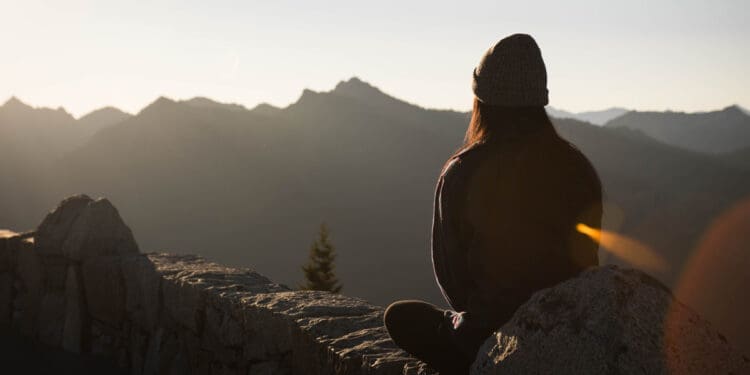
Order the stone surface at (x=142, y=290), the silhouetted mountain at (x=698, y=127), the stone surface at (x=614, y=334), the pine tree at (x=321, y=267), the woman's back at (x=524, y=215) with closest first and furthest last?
the stone surface at (x=614, y=334) < the woman's back at (x=524, y=215) < the stone surface at (x=142, y=290) < the pine tree at (x=321, y=267) < the silhouetted mountain at (x=698, y=127)

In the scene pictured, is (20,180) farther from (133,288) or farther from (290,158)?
(133,288)

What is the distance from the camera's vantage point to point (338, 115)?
433ft

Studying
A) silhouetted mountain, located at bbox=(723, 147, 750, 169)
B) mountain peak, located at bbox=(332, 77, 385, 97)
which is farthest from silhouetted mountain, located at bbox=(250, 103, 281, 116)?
silhouetted mountain, located at bbox=(723, 147, 750, 169)

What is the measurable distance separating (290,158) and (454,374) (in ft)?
357

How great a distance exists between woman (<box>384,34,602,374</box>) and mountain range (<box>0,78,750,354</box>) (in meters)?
72.2

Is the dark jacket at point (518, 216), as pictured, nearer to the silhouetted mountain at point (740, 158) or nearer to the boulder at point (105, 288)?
the boulder at point (105, 288)

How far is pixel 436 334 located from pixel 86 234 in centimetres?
413

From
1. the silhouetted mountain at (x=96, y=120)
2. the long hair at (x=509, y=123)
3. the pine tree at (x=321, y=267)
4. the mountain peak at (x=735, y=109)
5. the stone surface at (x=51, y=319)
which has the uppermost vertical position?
the mountain peak at (x=735, y=109)

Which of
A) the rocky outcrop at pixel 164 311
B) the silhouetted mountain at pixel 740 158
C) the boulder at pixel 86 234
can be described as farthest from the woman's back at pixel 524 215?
the silhouetted mountain at pixel 740 158

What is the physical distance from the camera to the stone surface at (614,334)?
1691mm

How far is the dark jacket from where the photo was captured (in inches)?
85.8

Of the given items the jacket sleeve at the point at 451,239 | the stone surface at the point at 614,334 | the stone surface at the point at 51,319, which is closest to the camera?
the stone surface at the point at 614,334

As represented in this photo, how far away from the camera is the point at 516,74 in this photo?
230 cm

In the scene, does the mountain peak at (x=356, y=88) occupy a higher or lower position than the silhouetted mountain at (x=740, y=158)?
higher
